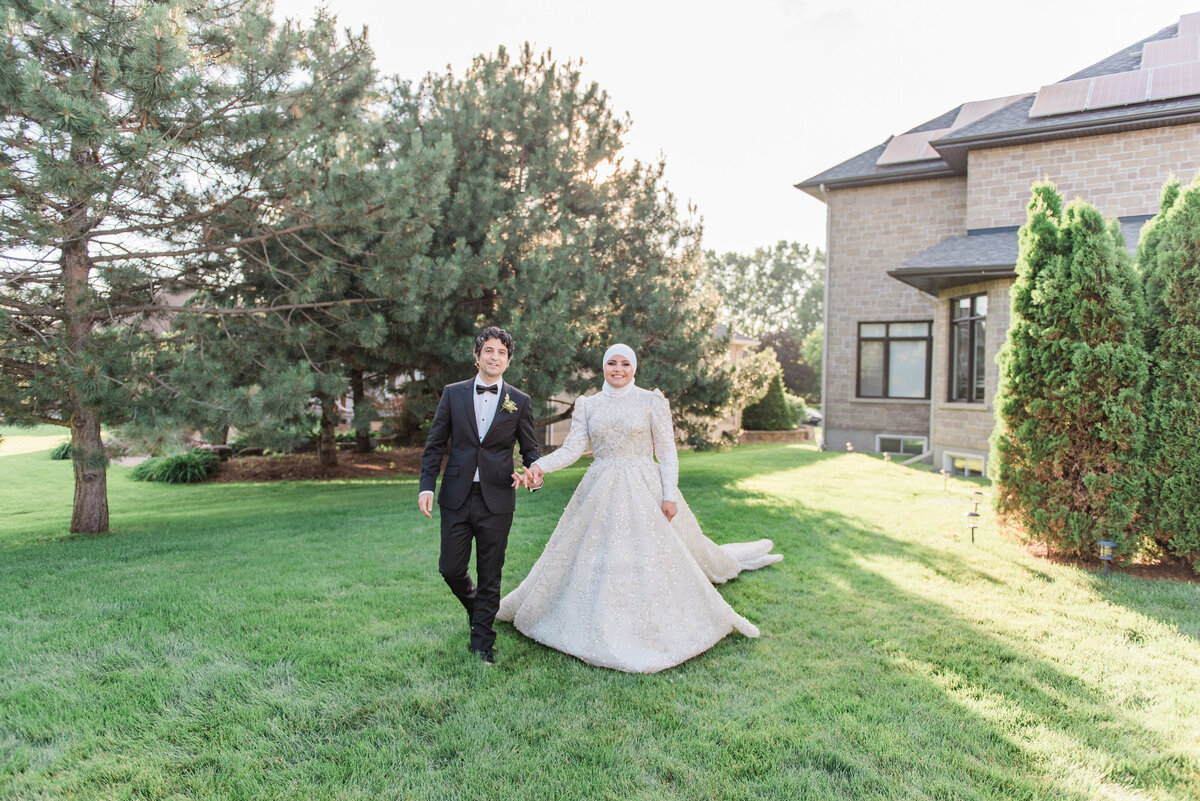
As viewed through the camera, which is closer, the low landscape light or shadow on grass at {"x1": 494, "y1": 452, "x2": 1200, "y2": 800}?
shadow on grass at {"x1": 494, "y1": 452, "x2": 1200, "y2": 800}

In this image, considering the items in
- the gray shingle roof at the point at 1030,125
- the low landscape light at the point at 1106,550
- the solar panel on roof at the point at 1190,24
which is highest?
the solar panel on roof at the point at 1190,24

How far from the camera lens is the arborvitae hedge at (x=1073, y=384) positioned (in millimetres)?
6137

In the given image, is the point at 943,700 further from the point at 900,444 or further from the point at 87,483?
the point at 900,444

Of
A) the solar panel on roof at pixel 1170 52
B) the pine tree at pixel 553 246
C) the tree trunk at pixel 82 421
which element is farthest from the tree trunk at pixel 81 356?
the solar panel on roof at pixel 1170 52

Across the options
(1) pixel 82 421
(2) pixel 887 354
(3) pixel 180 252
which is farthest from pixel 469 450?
(2) pixel 887 354

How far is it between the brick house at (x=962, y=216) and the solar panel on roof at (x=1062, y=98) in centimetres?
4

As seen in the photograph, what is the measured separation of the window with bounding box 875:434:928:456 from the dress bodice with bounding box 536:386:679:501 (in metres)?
14.8

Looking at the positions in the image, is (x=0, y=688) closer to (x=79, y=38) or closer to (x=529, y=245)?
(x=79, y=38)

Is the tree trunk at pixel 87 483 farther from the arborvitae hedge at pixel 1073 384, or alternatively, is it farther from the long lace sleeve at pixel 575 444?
the arborvitae hedge at pixel 1073 384

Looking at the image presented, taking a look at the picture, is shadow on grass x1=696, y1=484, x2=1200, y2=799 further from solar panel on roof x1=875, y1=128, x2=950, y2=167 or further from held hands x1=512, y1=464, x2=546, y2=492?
solar panel on roof x1=875, y1=128, x2=950, y2=167

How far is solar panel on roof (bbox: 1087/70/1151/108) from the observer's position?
13.6 metres

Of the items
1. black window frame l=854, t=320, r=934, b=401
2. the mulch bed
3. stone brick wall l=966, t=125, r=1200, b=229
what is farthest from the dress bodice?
black window frame l=854, t=320, r=934, b=401

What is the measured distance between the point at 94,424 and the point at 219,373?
2104mm

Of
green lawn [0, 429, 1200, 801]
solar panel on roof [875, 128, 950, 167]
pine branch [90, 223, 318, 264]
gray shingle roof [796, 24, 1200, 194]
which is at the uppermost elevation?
solar panel on roof [875, 128, 950, 167]
